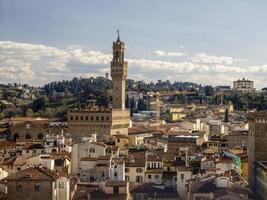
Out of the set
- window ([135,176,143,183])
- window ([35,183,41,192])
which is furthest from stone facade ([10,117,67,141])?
window ([35,183,41,192])

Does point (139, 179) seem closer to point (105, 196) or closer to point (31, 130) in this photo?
point (105, 196)

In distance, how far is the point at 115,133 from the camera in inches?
2181

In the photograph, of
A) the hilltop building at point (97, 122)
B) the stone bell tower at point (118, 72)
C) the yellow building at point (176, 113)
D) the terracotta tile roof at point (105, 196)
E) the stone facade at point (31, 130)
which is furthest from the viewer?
the yellow building at point (176, 113)

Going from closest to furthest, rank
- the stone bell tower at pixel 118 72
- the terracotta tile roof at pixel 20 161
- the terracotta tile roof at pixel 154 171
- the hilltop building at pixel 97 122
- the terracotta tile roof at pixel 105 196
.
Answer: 1. the terracotta tile roof at pixel 105 196
2. the terracotta tile roof at pixel 154 171
3. the terracotta tile roof at pixel 20 161
4. the hilltop building at pixel 97 122
5. the stone bell tower at pixel 118 72

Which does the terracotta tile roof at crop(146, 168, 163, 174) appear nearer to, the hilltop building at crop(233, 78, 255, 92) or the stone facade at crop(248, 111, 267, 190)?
the stone facade at crop(248, 111, 267, 190)

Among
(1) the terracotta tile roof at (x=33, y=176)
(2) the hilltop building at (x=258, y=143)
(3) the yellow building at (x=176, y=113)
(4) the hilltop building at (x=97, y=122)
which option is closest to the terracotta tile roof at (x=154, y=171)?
(2) the hilltop building at (x=258, y=143)

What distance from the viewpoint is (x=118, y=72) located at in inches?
2436

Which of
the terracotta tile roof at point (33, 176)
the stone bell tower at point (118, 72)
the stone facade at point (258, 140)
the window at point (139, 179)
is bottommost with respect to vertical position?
the window at point (139, 179)

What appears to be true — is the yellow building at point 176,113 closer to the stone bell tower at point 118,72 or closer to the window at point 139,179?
the stone bell tower at point 118,72

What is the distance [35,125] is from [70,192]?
31.3 m

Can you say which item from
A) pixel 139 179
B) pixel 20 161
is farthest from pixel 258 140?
pixel 20 161

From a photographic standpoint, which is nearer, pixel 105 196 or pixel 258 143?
pixel 105 196

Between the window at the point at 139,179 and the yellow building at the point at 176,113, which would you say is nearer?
the window at the point at 139,179

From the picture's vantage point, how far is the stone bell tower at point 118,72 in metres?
61.5
